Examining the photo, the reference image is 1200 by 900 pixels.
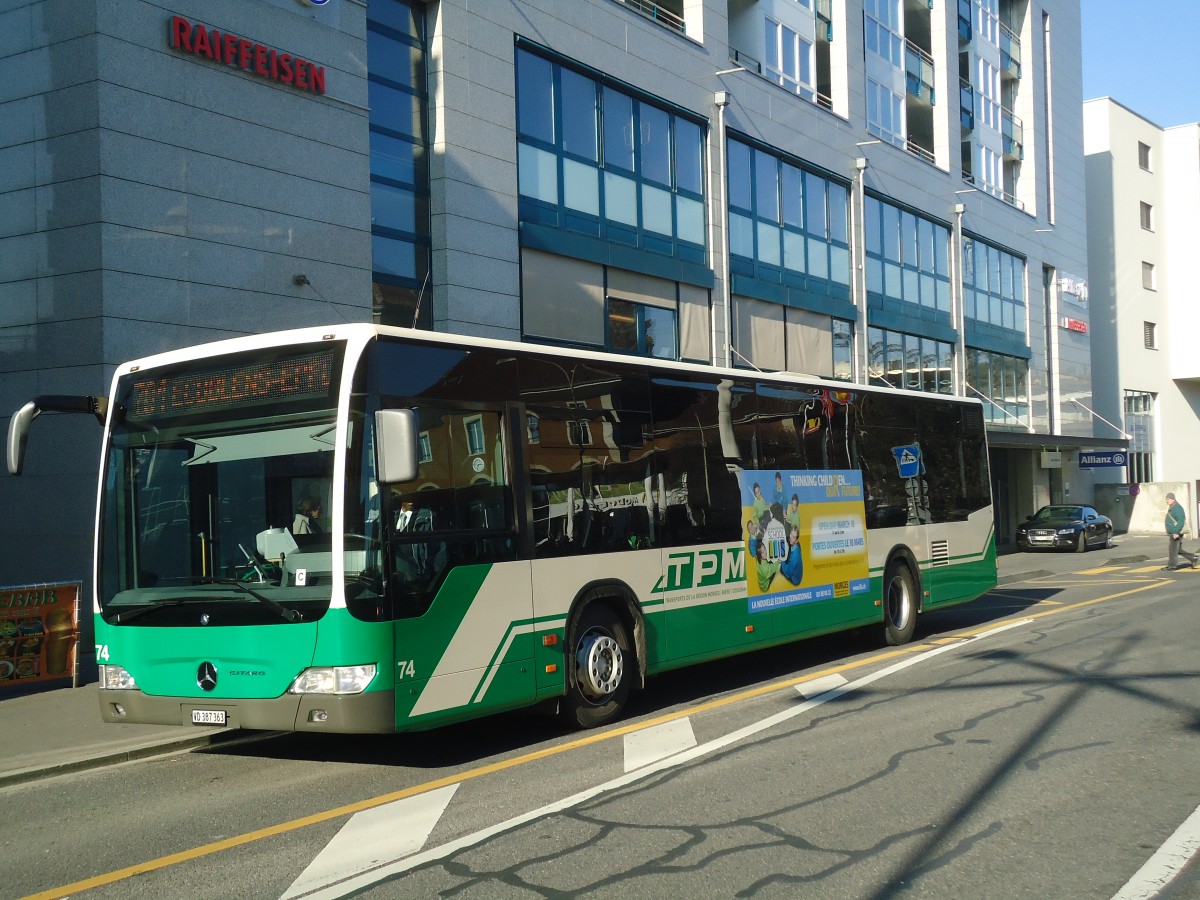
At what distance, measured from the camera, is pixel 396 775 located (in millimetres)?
7840

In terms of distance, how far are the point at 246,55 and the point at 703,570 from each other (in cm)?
939

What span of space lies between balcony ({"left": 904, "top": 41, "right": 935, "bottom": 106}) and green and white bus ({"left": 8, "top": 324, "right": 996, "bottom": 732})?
28.3m

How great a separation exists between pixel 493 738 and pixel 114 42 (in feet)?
31.6

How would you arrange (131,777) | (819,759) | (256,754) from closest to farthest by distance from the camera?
(819,759)
(131,777)
(256,754)

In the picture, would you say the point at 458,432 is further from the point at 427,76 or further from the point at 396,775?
the point at 427,76

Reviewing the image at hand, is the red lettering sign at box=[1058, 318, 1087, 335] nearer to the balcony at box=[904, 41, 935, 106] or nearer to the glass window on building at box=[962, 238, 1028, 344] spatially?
the glass window on building at box=[962, 238, 1028, 344]

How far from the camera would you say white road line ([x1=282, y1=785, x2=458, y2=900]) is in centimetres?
551

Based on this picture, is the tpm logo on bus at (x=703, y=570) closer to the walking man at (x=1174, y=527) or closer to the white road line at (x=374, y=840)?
the white road line at (x=374, y=840)

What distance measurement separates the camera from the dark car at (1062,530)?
1411 inches

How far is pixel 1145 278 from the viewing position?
54.8 meters

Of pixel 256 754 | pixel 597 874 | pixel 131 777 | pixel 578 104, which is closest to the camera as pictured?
pixel 597 874

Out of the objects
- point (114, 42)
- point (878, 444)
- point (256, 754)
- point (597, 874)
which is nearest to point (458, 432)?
point (256, 754)

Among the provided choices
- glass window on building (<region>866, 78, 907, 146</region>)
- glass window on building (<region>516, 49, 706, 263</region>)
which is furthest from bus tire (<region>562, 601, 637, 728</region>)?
glass window on building (<region>866, 78, 907, 146</region>)

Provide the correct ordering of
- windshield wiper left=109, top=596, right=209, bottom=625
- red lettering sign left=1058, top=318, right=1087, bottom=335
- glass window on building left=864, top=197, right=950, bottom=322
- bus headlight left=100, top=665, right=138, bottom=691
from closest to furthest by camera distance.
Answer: windshield wiper left=109, top=596, right=209, bottom=625 → bus headlight left=100, top=665, right=138, bottom=691 → glass window on building left=864, top=197, right=950, bottom=322 → red lettering sign left=1058, top=318, right=1087, bottom=335
